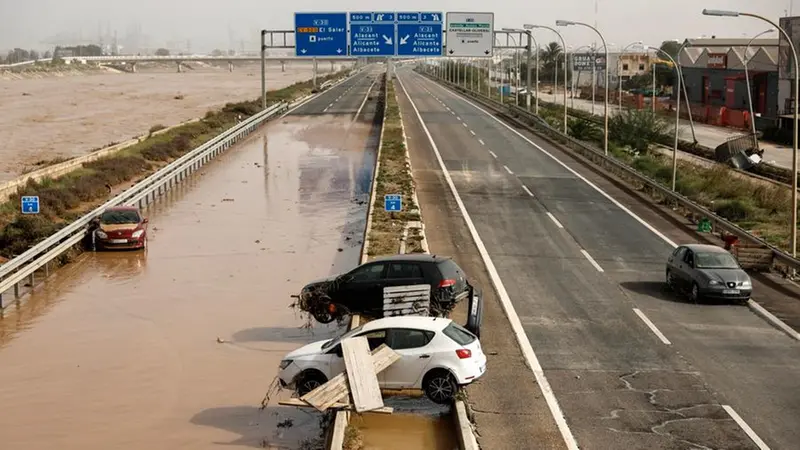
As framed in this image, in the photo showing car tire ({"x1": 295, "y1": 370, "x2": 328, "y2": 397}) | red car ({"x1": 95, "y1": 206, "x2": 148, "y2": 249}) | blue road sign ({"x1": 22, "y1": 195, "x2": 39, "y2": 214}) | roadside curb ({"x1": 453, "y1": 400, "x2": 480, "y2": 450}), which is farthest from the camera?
blue road sign ({"x1": 22, "y1": 195, "x2": 39, "y2": 214})

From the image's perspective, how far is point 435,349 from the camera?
1625 cm

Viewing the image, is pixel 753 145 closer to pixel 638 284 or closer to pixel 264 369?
pixel 638 284

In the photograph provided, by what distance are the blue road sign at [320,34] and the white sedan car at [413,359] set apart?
181ft

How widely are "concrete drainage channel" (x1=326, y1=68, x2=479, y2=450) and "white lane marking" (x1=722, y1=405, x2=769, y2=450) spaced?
4.03 meters

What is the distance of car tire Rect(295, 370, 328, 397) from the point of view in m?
16.7

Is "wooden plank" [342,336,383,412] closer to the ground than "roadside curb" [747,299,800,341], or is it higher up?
higher up

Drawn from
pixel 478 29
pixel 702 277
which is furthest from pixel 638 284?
pixel 478 29

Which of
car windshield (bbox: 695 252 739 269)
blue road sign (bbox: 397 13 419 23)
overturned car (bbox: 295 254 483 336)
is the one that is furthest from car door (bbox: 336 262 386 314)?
blue road sign (bbox: 397 13 419 23)

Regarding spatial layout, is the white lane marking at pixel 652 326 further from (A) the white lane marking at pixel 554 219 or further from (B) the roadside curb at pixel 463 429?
(A) the white lane marking at pixel 554 219

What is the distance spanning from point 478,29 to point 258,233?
125ft

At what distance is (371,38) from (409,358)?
5597 cm

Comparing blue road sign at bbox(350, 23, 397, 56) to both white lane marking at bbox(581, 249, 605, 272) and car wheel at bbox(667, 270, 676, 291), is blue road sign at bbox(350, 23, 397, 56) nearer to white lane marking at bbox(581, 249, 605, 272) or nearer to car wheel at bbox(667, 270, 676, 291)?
white lane marking at bbox(581, 249, 605, 272)

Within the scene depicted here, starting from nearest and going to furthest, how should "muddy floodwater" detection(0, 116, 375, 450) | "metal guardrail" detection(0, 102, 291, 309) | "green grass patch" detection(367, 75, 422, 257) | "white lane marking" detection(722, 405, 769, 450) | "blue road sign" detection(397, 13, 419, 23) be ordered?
"white lane marking" detection(722, 405, 769, 450) → "muddy floodwater" detection(0, 116, 375, 450) → "metal guardrail" detection(0, 102, 291, 309) → "green grass patch" detection(367, 75, 422, 257) → "blue road sign" detection(397, 13, 419, 23)

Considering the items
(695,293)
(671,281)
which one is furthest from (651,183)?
(695,293)
